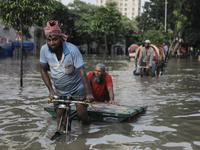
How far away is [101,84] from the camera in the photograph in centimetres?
669

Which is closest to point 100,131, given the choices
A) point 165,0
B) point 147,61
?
point 147,61

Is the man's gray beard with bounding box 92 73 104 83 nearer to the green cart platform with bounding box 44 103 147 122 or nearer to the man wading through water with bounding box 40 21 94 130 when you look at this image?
the green cart platform with bounding box 44 103 147 122

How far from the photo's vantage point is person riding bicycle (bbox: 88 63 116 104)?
21.0 feet

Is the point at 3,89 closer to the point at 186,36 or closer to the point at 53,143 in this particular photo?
the point at 53,143

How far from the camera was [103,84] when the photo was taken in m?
6.68

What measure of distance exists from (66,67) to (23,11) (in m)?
6.02

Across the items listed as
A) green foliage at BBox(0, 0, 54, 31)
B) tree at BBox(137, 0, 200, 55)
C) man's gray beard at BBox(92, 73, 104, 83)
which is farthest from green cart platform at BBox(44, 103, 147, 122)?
tree at BBox(137, 0, 200, 55)

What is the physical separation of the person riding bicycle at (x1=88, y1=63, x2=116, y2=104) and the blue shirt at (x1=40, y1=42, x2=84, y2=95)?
154cm

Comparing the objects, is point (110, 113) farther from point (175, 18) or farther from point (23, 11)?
point (175, 18)

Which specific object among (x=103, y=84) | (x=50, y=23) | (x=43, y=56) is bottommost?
(x=103, y=84)

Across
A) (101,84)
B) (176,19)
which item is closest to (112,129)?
(101,84)

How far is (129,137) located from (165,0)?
46.6 meters

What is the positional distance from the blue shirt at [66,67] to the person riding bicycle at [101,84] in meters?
1.54

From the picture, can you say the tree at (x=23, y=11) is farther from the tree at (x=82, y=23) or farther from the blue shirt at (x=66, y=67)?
the tree at (x=82, y=23)
